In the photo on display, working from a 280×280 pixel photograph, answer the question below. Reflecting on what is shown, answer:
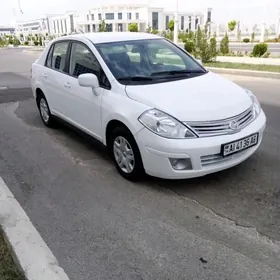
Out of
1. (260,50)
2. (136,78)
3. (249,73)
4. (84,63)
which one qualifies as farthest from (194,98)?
(260,50)

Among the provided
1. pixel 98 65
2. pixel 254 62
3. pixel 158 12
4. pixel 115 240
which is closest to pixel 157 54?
pixel 98 65

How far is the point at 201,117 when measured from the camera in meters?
3.30

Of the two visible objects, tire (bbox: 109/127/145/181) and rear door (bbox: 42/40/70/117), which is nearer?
tire (bbox: 109/127/145/181)

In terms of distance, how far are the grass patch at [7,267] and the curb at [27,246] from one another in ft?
0.11

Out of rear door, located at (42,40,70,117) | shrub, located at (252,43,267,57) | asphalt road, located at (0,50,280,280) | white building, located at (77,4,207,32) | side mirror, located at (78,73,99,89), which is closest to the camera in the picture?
asphalt road, located at (0,50,280,280)

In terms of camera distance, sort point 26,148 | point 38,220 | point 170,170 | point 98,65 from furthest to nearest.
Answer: point 26,148 → point 98,65 → point 170,170 → point 38,220

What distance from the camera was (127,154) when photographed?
3.78 m

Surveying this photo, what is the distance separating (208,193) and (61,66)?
301 cm

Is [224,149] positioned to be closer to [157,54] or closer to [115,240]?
[115,240]

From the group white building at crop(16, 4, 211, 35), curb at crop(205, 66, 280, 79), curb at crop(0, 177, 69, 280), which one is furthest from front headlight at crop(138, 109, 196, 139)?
white building at crop(16, 4, 211, 35)

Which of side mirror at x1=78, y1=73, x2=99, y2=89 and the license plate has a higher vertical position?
side mirror at x1=78, y1=73, x2=99, y2=89

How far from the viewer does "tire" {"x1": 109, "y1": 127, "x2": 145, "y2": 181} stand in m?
3.59

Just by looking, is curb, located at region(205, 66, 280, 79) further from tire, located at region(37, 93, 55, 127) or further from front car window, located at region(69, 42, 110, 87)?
front car window, located at region(69, 42, 110, 87)

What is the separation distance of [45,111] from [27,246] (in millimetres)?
3688
